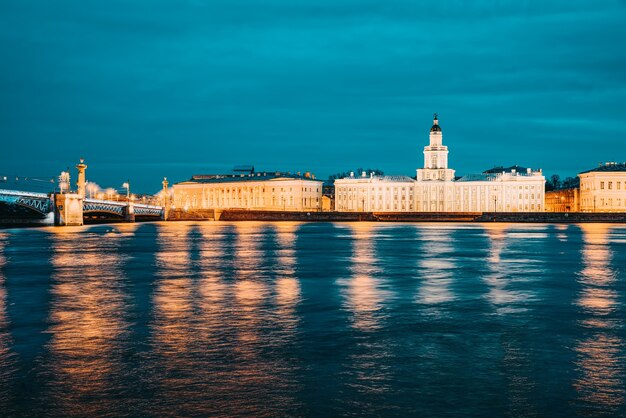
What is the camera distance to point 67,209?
7688cm

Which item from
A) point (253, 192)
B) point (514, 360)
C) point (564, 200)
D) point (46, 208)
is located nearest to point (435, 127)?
point (564, 200)

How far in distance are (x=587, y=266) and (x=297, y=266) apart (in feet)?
35.3

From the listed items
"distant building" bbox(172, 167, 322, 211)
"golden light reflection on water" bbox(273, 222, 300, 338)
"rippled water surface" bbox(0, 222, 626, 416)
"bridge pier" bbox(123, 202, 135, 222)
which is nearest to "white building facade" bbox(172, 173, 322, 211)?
"distant building" bbox(172, 167, 322, 211)

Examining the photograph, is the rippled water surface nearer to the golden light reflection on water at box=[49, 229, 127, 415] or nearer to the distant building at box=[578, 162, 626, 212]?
the golden light reflection on water at box=[49, 229, 127, 415]

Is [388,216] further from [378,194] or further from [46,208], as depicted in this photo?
[46,208]

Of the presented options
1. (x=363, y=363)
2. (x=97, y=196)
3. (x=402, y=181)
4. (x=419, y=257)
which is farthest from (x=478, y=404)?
(x=402, y=181)

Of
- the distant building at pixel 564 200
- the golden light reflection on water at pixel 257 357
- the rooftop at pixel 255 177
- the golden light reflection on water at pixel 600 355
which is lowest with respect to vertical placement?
the golden light reflection on water at pixel 600 355

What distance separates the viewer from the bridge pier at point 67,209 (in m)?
75.4

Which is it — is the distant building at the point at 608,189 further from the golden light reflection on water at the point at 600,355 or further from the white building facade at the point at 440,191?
the golden light reflection on water at the point at 600,355

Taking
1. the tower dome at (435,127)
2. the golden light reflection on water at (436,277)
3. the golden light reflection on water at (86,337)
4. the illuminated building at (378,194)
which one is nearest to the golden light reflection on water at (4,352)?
the golden light reflection on water at (86,337)

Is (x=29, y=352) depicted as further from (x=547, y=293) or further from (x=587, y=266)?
(x=587, y=266)

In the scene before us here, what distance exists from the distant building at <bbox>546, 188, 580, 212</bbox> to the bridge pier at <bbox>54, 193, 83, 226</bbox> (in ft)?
342

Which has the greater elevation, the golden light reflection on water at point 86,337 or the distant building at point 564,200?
the distant building at point 564,200

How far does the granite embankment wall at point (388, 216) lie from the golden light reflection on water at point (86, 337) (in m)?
98.6
